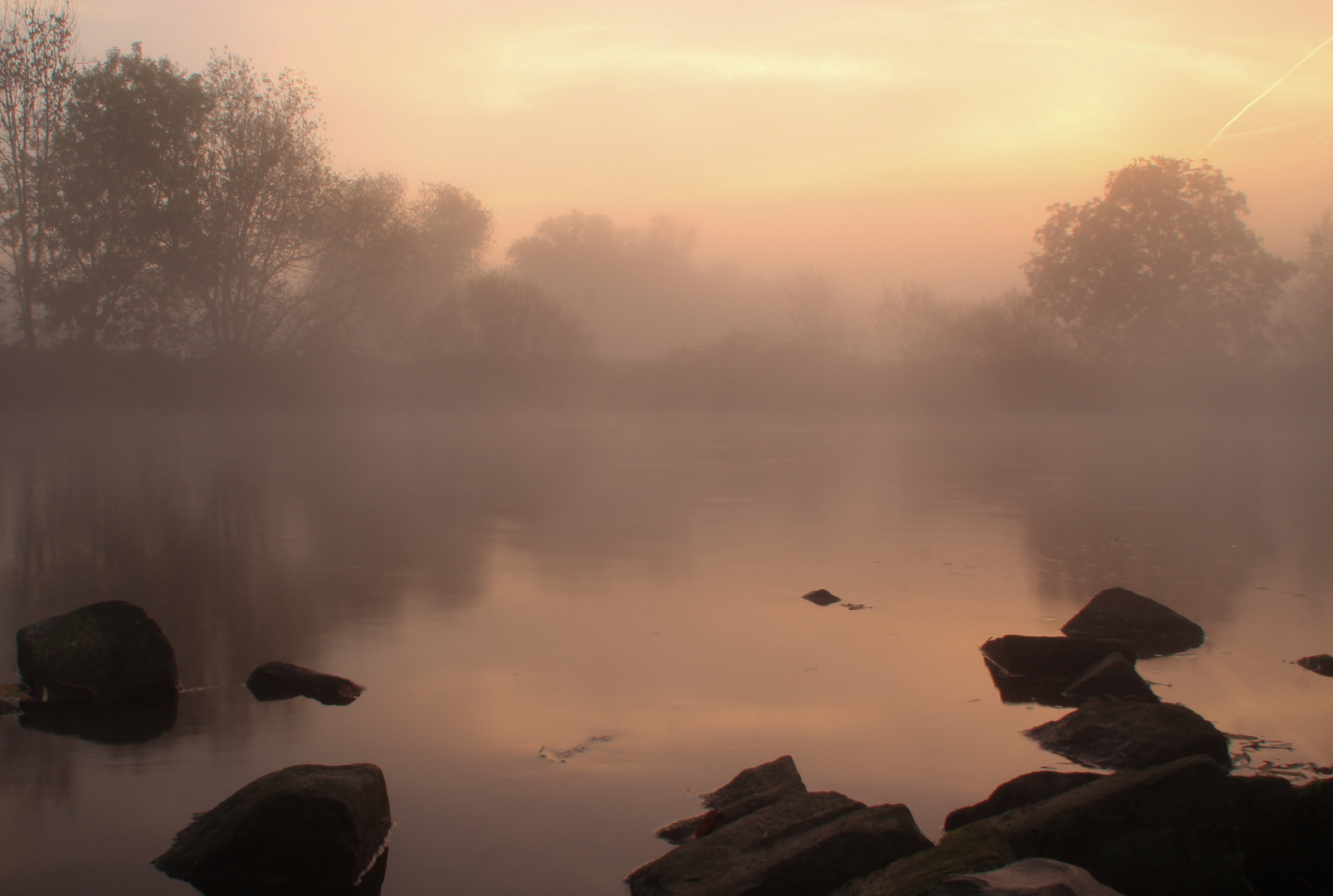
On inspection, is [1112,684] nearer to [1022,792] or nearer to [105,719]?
[1022,792]

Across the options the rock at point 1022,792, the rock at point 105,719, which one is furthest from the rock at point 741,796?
the rock at point 105,719

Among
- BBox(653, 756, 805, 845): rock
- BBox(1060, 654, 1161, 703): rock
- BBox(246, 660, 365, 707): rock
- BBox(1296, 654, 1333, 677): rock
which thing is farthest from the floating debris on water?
BBox(1296, 654, 1333, 677): rock

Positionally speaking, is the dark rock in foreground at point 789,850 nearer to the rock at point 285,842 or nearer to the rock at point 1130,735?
the rock at point 285,842

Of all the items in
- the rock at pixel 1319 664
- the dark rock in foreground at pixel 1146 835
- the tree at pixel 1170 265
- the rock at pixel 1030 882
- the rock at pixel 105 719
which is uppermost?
the tree at pixel 1170 265

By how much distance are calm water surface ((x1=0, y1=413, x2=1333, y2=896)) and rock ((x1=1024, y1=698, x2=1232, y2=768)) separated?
0.50 feet

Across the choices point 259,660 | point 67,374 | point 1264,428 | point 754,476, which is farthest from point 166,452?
point 1264,428

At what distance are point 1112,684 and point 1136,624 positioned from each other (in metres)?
1.48

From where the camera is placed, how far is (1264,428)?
40812 millimetres

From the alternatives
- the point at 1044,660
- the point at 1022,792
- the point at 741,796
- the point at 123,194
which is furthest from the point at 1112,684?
the point at 123,194

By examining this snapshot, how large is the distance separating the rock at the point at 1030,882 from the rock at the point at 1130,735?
5.27 feet

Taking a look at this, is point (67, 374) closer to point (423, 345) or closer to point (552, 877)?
point (423, 345)

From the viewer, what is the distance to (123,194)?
109 ft

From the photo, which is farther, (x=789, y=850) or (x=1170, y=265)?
(x=1170, y=265)

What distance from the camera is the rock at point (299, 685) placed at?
5137 millimetres
